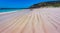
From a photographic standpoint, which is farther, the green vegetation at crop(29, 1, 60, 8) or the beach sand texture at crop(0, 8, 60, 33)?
the green vegetation at crop(29, 1, 60, 8)

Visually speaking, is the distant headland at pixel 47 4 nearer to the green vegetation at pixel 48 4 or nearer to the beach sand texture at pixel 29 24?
the green vegetation at pixel 48 4

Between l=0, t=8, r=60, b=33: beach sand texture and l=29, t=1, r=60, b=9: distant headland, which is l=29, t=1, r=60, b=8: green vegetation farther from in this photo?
l=0, t=8, r=60, b=33: beach sand texture

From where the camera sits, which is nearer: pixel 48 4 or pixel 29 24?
pixel 29 24

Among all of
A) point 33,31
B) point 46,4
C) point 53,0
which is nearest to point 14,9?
point 46,4

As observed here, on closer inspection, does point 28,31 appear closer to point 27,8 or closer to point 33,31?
point 33,31

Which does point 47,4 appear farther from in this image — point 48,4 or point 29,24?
point 29,24

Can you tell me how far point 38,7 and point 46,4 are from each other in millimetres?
176

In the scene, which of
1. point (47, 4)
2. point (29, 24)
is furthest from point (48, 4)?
point (29, 24)

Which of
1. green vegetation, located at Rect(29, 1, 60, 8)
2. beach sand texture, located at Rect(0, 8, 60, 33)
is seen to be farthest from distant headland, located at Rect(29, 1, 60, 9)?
beach sand texture, located at Rect(0, 8, 60, 33)

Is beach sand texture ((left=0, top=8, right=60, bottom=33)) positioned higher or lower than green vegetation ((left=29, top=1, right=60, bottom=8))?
lower

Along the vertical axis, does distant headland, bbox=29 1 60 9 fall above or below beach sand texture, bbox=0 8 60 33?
above

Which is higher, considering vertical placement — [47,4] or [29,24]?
[47,4]

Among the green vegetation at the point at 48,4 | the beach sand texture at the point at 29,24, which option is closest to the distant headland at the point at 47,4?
the green vegetation at the point at 48,4

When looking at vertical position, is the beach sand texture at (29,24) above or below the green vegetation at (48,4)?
below
